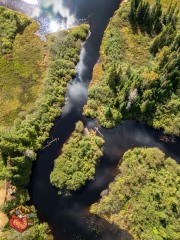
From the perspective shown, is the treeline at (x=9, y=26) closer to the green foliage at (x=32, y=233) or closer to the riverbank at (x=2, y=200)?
the riverbank at (x=2, y=200)

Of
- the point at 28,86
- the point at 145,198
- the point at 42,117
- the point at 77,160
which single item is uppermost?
the point at 28,86

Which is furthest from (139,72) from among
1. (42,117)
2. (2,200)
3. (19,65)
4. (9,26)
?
(2,200)

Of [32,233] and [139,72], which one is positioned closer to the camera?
[32,233]

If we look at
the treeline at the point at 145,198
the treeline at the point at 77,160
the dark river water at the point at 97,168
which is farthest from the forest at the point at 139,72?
the treeline at the point at 145,198

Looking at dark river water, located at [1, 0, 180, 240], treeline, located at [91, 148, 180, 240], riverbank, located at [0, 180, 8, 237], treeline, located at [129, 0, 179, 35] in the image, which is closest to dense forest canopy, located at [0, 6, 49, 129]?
dark river water, located at [1, 0, 180, 240]

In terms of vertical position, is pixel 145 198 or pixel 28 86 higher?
pixel 28 86

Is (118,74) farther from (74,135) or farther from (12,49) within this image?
(12,49)

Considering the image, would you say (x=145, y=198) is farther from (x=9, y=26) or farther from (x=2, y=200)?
(x=9, y=26)
